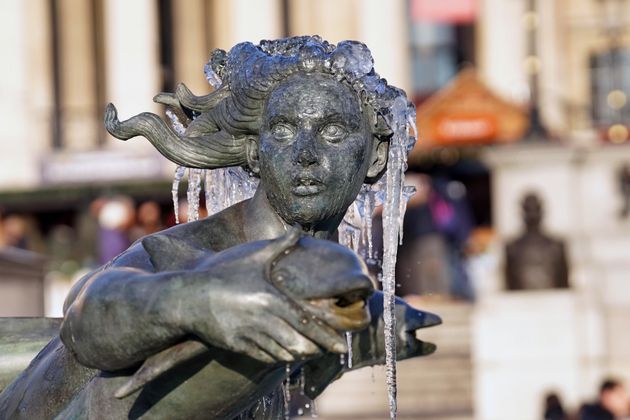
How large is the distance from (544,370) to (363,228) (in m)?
14.5

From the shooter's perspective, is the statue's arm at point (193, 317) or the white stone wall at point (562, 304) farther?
the white stone wall at point (562, 304)

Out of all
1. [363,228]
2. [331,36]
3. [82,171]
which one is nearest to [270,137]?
[363,228]

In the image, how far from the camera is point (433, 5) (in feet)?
166

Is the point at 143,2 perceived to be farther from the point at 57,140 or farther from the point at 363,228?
the point at 363,228

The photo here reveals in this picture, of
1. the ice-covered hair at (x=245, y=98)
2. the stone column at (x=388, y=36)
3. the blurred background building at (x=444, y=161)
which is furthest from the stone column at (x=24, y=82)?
the ice-covered hair at (x=245, y=98)

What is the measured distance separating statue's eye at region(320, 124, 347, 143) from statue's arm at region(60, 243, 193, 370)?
512 millimetres

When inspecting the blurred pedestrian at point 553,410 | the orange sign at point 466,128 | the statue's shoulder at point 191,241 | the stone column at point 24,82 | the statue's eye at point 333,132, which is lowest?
the blurred pedestrian at point 553,410

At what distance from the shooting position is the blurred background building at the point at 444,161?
1828 cm

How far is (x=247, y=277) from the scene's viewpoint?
2.67 m

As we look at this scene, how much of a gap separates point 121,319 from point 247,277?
0.22 meters

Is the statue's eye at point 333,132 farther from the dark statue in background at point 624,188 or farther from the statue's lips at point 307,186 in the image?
the dark statue in background at point 624,188

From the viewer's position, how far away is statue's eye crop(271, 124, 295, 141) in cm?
326

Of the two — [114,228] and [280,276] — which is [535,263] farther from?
[280,276]

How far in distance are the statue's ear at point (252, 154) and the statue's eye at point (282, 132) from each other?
5.1 inches
